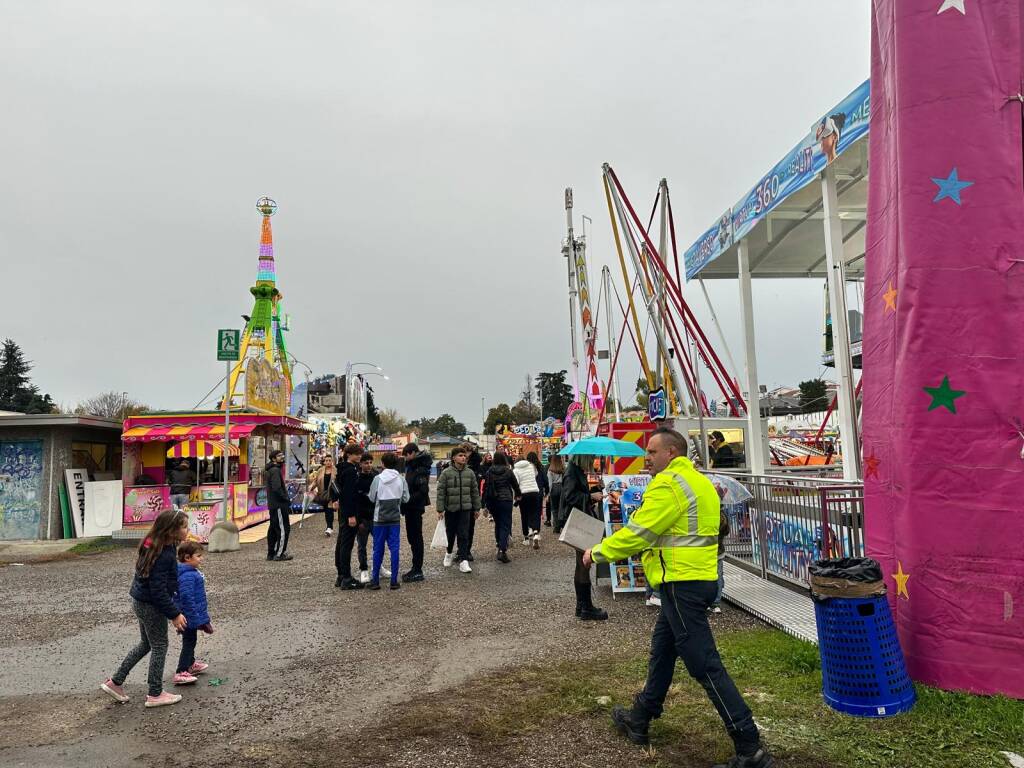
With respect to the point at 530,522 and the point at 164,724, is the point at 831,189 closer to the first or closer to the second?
the point at 530,522

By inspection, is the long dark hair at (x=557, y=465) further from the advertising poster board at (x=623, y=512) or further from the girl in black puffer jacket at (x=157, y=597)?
the girl in black puffer jacket at (x=157, y=597)

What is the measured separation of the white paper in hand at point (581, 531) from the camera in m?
5.62

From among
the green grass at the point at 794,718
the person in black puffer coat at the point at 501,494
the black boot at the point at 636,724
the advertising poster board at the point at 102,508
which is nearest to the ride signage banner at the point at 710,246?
the person in black puffer coat at the point at 501,494

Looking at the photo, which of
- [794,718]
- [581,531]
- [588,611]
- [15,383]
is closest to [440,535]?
[588,611]

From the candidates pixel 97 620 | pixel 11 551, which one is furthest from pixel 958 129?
pixel 11 551

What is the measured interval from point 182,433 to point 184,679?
11.9 metres

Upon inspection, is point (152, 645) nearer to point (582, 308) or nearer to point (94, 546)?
point (94, 546)

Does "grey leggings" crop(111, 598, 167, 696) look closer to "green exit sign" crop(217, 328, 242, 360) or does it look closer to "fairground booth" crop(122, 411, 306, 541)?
"green exit sign" crop(217, 328, 242, 360)

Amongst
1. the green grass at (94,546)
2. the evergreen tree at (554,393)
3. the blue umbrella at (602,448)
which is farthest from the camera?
the evergreen tree at (554,393)

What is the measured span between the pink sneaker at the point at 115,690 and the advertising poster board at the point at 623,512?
16.2 feet

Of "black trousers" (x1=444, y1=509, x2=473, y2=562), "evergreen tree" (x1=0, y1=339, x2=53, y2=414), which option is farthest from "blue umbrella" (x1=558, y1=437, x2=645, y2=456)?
"evergreen tree" (x1=0, y1=339, x2=53, y2=414)

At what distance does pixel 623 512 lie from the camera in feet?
27.2

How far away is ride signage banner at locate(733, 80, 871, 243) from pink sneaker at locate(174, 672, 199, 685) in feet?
26.7

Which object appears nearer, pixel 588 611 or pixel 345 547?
pixel 588 611
